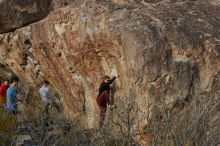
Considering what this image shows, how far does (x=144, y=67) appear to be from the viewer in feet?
34.1

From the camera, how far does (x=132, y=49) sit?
34.5 ft

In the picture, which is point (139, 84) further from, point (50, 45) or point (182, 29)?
point (50, 45)

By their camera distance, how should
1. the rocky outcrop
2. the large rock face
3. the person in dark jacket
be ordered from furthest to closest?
1. the rocky outcrop
2. the person in dark jacket
3. the large rock face

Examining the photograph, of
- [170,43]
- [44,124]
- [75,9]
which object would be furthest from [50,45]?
[44,124]

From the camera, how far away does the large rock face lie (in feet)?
34.1

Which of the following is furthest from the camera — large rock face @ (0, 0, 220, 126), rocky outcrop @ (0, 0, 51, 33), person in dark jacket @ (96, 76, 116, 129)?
rocky outcrop @ (0, 0, 51, 33)

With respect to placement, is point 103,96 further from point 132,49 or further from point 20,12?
point 20,12

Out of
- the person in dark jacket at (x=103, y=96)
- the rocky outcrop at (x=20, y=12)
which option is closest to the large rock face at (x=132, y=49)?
the person in dark jacket at (x=103, y=96)

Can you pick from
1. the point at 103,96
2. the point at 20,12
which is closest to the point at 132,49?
the point at 103,96

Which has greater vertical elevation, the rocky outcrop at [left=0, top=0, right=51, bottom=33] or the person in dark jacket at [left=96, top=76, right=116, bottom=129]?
the rocky outcrop at [left=0, top=0, right=51, bottom=33]

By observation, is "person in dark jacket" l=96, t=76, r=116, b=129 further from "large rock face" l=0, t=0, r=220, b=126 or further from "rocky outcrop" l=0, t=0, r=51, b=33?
"rocky outcrop" l=0, t=0, r=51, b=33

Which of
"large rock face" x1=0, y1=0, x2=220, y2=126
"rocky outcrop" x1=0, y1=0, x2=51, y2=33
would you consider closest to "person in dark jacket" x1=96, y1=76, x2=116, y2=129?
"large rock face" x1=0, y1=0, x2=220, y2=126

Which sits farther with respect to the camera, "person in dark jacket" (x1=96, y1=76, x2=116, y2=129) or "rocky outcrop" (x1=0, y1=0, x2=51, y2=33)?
"rocky outcrop" (x1=0, y1=0, x2=51, y2=33)

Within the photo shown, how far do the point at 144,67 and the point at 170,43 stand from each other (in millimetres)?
729
